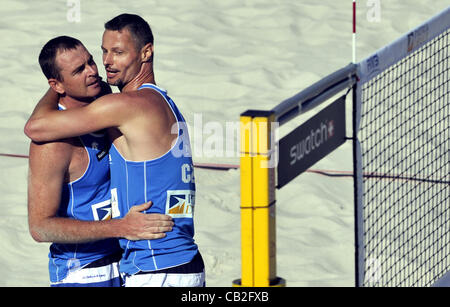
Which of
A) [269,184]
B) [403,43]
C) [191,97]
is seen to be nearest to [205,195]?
[191,97]

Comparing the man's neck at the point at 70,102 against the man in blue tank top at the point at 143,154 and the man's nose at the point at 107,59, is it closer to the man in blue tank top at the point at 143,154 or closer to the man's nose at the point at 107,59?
the man in blue tank top at the point at 143,154

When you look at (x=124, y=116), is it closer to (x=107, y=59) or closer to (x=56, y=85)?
(x=107, y=59)

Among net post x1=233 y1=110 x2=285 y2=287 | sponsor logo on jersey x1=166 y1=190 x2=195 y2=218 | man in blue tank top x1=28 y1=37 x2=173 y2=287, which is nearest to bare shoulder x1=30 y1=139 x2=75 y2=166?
man in blue tank top x1=28 y1=37 x2=173 y2=287

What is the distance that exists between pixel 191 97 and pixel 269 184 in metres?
5.68

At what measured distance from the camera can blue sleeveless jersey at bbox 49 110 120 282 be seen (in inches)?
175

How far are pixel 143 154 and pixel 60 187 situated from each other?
1.42 ft

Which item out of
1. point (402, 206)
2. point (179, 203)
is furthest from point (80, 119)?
point (402, 206)

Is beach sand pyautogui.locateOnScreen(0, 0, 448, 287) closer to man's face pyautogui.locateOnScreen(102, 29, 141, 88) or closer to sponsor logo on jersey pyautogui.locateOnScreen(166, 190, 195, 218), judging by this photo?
sponsor logo on jersey pyautogui.locateOnScreen(166, 190, 195, 218)

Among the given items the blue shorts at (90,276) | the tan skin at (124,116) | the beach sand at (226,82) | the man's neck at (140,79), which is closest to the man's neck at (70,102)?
the tan skin at (124,116)

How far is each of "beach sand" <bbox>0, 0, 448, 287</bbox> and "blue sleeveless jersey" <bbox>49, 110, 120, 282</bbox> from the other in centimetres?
189

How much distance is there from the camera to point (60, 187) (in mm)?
4371

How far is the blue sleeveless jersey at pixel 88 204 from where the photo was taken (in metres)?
4.45

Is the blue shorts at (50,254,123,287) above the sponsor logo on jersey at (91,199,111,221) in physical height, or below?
below

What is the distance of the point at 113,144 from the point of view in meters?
4.38
